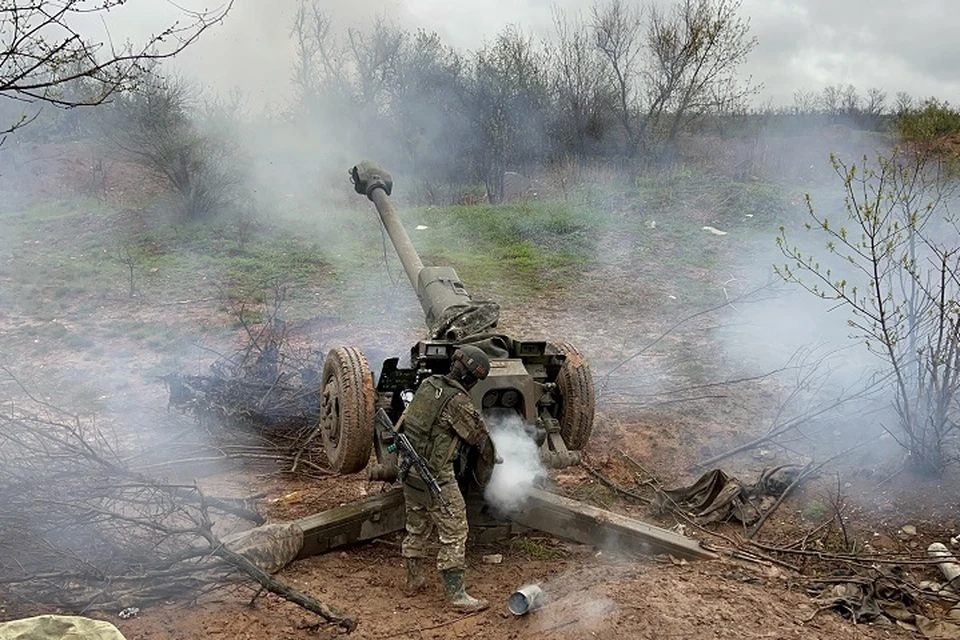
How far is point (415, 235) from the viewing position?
45.3 ft

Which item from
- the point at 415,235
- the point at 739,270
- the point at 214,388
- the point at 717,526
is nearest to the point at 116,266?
the point at 415,235

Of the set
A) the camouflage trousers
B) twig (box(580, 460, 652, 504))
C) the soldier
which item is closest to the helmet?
the soldier

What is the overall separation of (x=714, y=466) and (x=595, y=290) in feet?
16.4

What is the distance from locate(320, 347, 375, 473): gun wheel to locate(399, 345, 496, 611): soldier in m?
0.35

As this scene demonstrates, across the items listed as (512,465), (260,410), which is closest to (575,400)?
(512,465)

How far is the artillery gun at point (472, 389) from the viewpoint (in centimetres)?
488

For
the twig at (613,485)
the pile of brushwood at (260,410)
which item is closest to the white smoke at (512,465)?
the twig at (613,485)

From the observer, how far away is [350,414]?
483cm

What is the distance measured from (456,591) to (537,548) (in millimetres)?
891

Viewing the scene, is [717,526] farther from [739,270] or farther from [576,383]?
[739,270]

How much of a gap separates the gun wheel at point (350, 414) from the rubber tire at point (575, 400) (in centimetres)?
132

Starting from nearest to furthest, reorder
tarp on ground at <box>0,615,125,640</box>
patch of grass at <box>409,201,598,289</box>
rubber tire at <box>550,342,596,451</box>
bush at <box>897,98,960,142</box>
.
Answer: tarp on ground at <box>0,615,125,640</box>, rubber tire at <box>550,342,596,451</box>, patch of grass at <box>409,201,598,289</box>, bush at <box>897,98,960,142</box>

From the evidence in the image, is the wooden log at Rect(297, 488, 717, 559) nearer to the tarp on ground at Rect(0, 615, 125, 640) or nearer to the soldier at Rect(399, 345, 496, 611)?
the soldier at Rect(399, 345, 496, 611)

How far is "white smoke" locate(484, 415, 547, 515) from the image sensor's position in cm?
507
